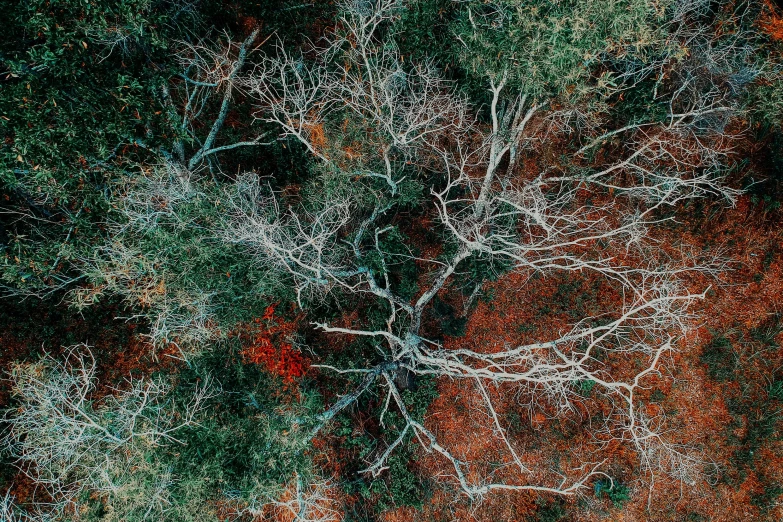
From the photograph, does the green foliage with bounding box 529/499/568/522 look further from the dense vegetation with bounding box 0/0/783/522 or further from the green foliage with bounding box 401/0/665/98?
the green foliage with bounding box 401/0/665/98

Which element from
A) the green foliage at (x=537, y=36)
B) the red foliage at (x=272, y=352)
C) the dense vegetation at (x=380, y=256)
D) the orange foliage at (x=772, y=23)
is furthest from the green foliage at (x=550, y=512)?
the orange foliage at (x=772, y=23)

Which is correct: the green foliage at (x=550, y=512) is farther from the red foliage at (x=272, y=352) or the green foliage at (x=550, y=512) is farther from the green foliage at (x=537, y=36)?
the green foliage at (x=537, y=36)

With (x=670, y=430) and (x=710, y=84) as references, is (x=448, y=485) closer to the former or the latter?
(x=670, y=430)

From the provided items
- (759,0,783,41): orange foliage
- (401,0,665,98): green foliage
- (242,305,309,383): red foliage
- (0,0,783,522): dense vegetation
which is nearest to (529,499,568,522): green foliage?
(0,0,783,522): dense vegetation

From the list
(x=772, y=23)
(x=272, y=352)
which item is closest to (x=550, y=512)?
(x=272, y=352)

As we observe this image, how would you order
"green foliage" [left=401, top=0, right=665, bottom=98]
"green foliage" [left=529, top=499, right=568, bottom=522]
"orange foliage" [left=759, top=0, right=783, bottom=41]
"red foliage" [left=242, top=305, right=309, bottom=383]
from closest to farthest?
1. "green foliage" [left=401, top=0, right=665, bottom=98]
2. "orange foliage" [left=759, top=0, right=783, bottom=41]
3. "green foliage" [left=529, top=499, right=568, bottom=522]
4. "red foliage" [left=242, top=305, right=309, bottom=383]
